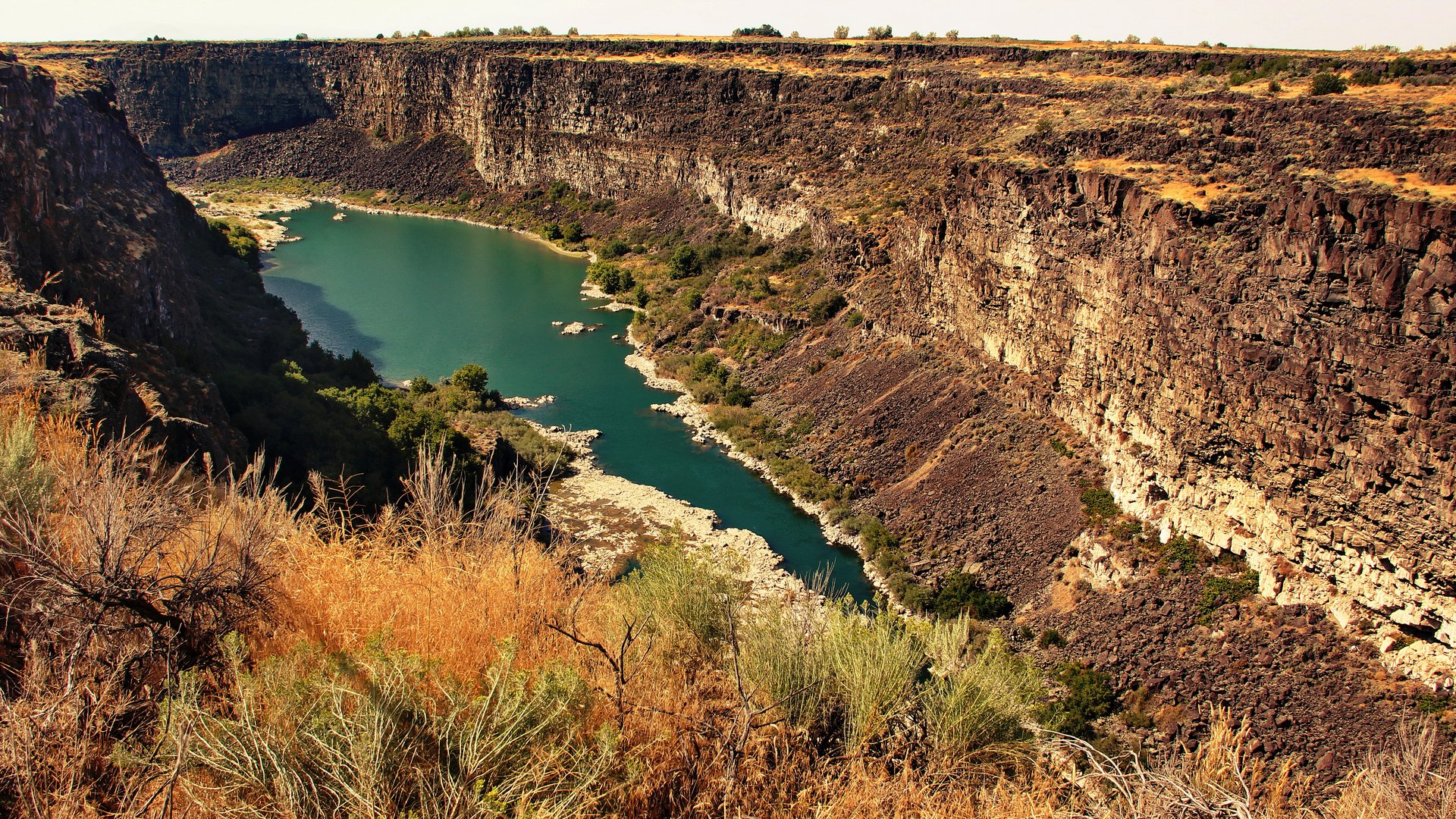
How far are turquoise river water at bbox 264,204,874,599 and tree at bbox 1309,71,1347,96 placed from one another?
24779 mm

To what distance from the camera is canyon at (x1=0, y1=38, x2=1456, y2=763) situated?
1831 centimetres

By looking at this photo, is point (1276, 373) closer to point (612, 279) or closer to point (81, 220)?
point (81, 220)

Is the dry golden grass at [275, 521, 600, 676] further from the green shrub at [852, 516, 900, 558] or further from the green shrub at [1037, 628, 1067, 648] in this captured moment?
the green shrub at [852, 516, 900, 558]

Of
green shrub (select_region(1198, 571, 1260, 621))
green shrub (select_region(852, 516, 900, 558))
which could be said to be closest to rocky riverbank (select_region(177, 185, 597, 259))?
green shrub (select_region(852, 516, 900, 558))

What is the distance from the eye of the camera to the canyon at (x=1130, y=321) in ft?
60.1

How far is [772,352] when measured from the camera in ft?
143

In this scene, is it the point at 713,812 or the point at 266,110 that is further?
the point at 266,110

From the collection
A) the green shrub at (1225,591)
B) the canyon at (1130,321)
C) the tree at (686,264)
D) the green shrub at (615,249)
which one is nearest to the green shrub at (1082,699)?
the canyon at (1130,321)

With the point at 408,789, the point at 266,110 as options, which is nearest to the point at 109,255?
the point at 408,789

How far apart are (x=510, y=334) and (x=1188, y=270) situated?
37.6m

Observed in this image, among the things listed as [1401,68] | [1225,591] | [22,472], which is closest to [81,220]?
[22,472]

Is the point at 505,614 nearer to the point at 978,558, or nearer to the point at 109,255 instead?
the point at 978,558

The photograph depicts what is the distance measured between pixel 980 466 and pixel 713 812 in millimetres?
23360

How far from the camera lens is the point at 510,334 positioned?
52062 mm
